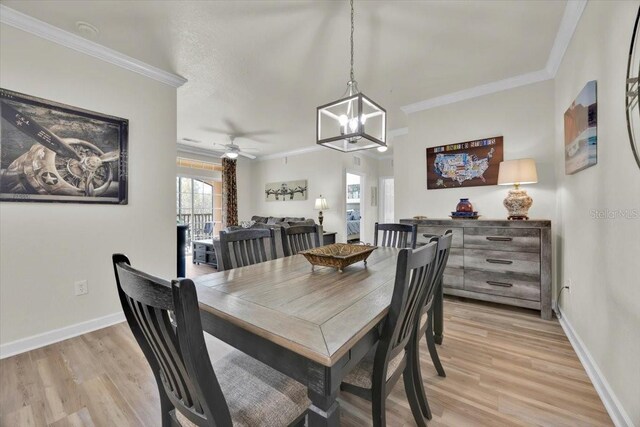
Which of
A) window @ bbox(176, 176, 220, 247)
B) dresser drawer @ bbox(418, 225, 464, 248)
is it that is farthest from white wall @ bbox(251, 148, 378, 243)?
dresser drawer @ bbox(418, 225, 464, 248)

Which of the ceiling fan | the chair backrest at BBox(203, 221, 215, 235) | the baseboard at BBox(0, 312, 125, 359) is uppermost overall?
the ceiling fan

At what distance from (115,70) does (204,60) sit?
0.83 m

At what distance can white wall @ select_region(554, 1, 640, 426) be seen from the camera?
49.8 inches

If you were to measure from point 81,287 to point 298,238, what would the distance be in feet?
6.46

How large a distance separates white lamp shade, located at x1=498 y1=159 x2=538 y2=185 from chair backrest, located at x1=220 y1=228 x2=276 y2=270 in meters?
2.49

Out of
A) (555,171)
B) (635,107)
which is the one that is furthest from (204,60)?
(555,171)

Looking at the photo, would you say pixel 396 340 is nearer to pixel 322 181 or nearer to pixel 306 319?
pixel 306 319

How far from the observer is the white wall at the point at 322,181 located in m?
6.07

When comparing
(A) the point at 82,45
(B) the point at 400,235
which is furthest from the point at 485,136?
(A) the point at 82,45

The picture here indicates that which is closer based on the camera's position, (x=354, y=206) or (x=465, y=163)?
(x=465, y=163)

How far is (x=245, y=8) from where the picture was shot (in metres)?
1.97

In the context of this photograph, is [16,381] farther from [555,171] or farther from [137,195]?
[555,171]

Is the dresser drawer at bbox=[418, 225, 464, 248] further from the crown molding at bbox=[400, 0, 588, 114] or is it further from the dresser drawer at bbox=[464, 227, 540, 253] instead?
the crown molding at bbox=[400, 0, 588, 114]

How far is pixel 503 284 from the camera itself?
273 cm
